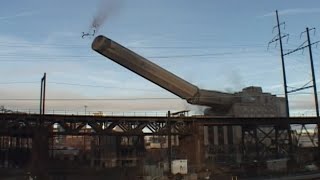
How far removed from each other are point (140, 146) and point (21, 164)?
3193 centimetres

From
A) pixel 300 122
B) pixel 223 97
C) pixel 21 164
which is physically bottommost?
pixel 21 164

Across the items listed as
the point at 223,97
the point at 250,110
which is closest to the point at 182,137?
the point at 223,97

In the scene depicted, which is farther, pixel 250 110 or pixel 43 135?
pixel 250 110

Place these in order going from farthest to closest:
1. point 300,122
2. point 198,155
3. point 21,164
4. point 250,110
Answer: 1. point 250,110
2. point 21,164
3. point 300,122
4. point 198,155

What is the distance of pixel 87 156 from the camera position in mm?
117375

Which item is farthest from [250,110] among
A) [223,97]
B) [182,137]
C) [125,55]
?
[125,55]

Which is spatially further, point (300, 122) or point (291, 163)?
point (300, 122)

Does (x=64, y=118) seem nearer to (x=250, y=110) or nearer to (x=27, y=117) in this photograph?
(x=27, y=117)

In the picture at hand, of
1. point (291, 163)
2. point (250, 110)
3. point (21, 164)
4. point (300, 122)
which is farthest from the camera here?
point (250, 110)

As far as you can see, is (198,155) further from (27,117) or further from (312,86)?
(27,117)

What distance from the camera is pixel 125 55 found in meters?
63.4

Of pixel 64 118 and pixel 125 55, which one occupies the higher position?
pixel 125 55

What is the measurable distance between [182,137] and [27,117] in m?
28.1

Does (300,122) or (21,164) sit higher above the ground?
(300,122)
